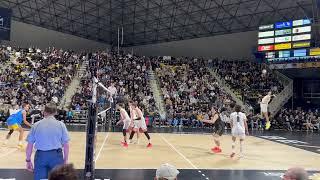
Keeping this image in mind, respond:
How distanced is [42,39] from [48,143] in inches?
1543

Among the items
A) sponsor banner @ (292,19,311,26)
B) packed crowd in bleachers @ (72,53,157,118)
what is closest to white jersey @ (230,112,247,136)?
packed crowd in bleachers @ (72,53,157,118)

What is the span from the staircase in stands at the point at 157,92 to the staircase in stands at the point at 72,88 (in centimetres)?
613

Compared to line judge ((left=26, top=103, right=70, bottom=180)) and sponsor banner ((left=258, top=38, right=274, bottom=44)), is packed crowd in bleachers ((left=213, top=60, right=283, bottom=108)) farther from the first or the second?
line judge ((left=26, top=103, right=70, bottom=180))

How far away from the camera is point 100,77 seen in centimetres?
3438

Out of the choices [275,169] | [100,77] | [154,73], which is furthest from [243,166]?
[154,73]

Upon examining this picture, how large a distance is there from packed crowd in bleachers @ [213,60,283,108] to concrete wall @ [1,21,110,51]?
1565cm

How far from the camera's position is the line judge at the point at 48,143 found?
634 cm

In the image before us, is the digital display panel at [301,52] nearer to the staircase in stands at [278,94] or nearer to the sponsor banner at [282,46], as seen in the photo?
the sponsor banner at [282,46]

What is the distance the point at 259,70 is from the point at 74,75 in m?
18.3

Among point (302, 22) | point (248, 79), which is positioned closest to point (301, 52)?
point (302, 22)

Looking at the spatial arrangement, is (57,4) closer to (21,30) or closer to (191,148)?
(21,30)

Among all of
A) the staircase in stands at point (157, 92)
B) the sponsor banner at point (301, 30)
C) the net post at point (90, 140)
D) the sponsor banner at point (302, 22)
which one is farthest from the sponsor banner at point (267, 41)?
the net post at point (90, 140)

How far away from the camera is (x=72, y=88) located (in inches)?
1294

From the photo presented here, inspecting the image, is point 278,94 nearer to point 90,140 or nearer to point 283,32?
point 283,32
